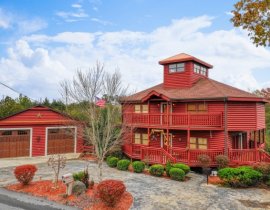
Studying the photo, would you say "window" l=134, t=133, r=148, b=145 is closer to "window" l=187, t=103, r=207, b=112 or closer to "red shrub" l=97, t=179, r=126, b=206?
"window" l=187, t=103, r=207, b=112

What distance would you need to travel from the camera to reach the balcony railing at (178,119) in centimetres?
1773

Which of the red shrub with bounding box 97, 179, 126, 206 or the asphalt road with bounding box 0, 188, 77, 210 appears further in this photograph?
the asphalt road with bounding box 0, 188, 77, 210

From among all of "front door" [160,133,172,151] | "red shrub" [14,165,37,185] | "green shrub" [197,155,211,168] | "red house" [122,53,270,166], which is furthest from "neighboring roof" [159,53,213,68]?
"red shrub" [14,165,37,185]

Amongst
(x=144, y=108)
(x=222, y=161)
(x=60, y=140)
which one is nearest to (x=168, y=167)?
(x=222, y=161)

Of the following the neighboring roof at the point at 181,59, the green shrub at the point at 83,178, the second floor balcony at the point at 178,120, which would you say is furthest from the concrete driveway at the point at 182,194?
the neighboring roof at the point at 181,59

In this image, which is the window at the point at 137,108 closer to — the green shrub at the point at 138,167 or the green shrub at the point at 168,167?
the green shrub at the point at 138,167

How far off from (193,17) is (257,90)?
31.3 metres

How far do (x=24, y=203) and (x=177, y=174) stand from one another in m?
8.56

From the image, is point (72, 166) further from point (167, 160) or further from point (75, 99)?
point (167, 160)

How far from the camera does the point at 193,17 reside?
1688 cm

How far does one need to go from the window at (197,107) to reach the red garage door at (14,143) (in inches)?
577

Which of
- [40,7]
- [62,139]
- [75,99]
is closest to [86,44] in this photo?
[40,7]

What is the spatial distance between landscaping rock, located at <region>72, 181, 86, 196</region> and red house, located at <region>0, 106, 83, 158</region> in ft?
37.4

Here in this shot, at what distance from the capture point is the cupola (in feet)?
72.5
